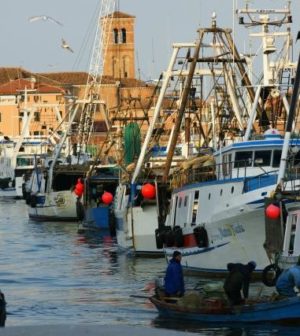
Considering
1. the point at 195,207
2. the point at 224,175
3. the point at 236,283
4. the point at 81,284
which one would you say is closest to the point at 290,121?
the point at 236,283

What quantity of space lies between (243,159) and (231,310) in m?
10.8

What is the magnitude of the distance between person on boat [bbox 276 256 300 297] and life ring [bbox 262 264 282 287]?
9.13 feet

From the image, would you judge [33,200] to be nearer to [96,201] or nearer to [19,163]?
[96,201]

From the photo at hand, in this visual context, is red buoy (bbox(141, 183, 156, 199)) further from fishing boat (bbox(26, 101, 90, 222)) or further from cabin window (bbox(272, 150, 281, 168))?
fishing boat (bbox(26, 101, 90, 222))

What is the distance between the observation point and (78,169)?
8450 cm

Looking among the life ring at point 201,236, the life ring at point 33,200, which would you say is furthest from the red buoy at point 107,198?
the life ring at point 201,236

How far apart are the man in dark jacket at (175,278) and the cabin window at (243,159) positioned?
8.52 metres

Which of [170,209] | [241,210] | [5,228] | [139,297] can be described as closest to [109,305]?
[139,297]

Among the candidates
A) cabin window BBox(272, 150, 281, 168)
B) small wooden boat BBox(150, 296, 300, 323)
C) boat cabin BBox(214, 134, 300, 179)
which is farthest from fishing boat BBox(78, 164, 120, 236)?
small wooden boat BBox(150, 296, 300, 323)

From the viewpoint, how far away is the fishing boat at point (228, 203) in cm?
3912

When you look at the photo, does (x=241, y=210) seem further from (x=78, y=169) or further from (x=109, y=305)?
(x=78, y=169)

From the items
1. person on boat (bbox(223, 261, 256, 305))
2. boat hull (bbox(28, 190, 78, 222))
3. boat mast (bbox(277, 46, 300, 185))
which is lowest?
boat hull (bbox(28, 190, 78, 222))

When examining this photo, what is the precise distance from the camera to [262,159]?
138 feet

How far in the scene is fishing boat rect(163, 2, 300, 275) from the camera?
39125 millimetres
